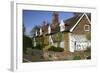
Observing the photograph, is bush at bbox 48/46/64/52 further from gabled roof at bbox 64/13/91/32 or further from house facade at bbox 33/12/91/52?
gabled roof at bbox 64/13/91/32

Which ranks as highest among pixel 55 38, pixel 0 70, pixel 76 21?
pixel 76 21

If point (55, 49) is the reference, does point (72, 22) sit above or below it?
above

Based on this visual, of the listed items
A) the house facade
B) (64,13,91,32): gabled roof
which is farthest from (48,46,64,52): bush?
(64,13,91,32): gabled roof

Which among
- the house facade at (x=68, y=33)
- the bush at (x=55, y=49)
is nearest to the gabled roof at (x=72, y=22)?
the house facade at (x=68, y=33)

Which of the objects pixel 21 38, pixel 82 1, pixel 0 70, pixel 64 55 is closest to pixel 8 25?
pixel 21 38

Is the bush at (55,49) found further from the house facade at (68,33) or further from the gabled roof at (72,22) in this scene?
the gabled roof at (72,22)

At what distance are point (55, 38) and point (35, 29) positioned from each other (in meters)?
0.17

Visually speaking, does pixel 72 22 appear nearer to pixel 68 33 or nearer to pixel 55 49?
pixel 68 33

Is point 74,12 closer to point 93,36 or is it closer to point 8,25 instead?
point 93,36

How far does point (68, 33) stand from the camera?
188 centimetres

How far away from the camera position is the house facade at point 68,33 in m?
1.81

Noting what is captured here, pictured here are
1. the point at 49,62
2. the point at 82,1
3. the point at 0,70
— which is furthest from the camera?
the point at 82,1

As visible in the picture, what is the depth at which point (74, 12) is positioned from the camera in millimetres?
1904

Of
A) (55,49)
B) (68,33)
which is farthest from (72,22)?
(55,49)
